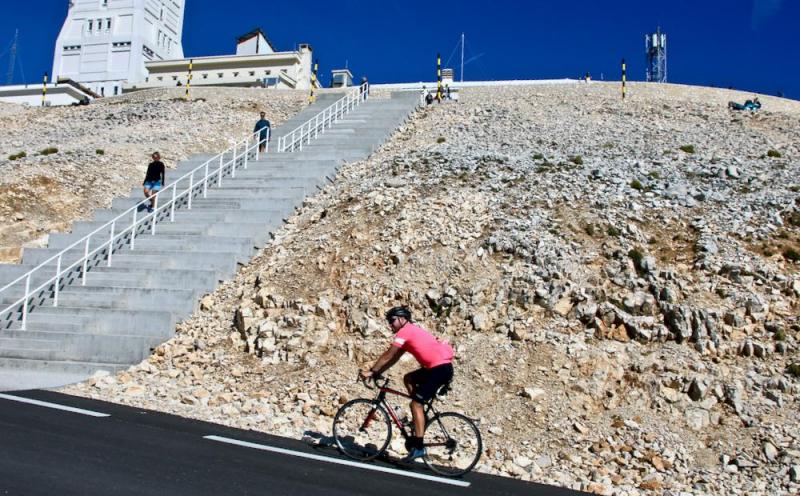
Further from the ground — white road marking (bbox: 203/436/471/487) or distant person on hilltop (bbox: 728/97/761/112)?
distant person on hilltop (bbox: 728/97/761/112)

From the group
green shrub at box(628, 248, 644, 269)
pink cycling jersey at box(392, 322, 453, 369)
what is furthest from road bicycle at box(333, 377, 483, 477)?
green shrub at box(628, 248, 644, 269)

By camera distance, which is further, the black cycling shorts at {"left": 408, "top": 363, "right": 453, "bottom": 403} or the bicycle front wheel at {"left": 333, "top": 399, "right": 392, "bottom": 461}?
the bicycle front wheel at {"left": 333, "top": 399, "right": 392, "bottom": 461}

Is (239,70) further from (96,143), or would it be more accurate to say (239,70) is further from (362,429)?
(362,429)

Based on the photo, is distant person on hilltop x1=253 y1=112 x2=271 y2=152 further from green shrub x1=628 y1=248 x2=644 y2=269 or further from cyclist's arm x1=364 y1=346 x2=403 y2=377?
cyclist's arm x1=364 y1=346 x2=403 y2=377

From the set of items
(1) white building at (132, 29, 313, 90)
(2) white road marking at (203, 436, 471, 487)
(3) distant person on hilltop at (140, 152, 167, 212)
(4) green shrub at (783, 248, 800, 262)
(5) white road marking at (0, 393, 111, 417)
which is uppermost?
(1) white building at (132, 29, 313, 90)

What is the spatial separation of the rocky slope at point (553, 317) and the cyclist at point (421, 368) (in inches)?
53.0

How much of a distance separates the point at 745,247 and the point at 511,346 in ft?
17.7

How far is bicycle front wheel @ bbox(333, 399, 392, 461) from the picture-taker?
25.2ft

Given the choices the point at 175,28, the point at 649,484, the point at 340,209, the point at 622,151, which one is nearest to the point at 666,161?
the point at 622,151

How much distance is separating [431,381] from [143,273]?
8505mm

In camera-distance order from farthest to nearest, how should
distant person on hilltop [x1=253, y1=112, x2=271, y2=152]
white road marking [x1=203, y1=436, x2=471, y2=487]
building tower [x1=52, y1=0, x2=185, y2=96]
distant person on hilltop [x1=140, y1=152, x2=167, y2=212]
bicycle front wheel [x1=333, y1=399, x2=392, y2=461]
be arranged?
1. building tower [x1=52, y1=0, x2=185, y2=96]
2. distant person on hilltop [x1=253, y1=112, x2=271, y2=152]
3. distant person on hilltop [x1=140, y1=152, x2=167, y2=212]
4. bicycle front wheel [x1=333, y1=399, x2=392, y2=461]
5. white road marking [x1=203, y1=436, x2=471, y2=487]

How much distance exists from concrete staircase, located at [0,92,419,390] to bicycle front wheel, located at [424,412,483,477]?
239 inches

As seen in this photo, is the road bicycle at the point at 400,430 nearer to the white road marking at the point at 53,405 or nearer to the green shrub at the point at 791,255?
the white road marking at the point at 53,405

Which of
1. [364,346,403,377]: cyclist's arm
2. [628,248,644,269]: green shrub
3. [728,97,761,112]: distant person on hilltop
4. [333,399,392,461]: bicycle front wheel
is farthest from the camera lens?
[728,97,761,112]: distant person on hilltop
